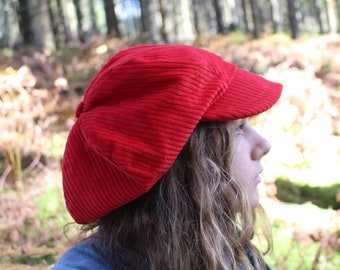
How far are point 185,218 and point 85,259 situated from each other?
1.04 feet

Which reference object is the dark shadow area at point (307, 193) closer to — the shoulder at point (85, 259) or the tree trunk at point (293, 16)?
the shoulder at point (85, 259)

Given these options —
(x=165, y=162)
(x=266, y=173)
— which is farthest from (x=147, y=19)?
(x=165, y=162)

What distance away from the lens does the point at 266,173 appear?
4.91m

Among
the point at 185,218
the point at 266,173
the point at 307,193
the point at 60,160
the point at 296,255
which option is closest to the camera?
the point at 185,218

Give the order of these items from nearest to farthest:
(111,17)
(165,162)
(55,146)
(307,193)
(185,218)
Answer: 1. (165,162)
2. (185,218)
3. (307,193)
4. (55,146)
5. (111,17)

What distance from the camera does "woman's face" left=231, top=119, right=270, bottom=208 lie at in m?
1.54

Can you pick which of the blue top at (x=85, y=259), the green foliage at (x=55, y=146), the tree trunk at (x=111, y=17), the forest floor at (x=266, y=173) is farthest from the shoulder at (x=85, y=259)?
the tree trunk at (x=111, y=17)

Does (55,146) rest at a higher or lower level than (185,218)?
lower

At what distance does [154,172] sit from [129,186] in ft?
0.26

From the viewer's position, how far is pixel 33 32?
11672mm

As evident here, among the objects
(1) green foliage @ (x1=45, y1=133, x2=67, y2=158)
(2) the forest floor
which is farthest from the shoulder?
(1) green foliage @ (x1=45, y1=133, x2=67, y2=158)

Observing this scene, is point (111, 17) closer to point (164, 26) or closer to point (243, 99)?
point (164, 26)

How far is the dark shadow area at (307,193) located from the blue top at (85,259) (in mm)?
4105

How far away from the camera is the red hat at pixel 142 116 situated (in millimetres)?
1347
